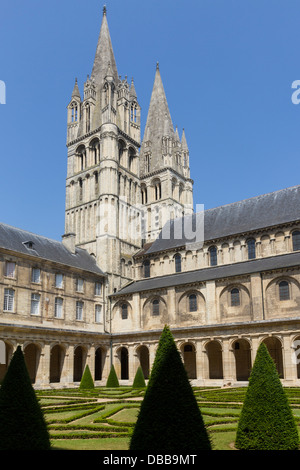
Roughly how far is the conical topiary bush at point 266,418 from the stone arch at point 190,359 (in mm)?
28983

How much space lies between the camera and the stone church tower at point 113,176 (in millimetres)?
49312

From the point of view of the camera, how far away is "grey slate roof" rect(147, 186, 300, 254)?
40.3 meters

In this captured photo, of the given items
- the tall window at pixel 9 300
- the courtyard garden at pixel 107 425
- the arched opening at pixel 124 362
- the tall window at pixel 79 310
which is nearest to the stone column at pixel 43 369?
the tall window at pixel 9 300

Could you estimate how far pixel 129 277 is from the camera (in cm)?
4906

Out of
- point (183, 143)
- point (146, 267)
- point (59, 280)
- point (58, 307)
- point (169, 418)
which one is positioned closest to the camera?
point (169, 418)

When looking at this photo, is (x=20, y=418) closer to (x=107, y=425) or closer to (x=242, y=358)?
(x=107, y=425)

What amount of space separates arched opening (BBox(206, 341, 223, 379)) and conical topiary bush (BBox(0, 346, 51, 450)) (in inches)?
1223

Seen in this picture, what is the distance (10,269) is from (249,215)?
887 inches

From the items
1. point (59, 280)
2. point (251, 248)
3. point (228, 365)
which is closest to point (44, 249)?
point (59, 280)

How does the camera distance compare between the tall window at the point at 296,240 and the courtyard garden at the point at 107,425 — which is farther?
the tall window at the point at 296,240

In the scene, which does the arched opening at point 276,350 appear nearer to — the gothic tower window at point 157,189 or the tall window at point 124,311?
the tall window at point 124,311

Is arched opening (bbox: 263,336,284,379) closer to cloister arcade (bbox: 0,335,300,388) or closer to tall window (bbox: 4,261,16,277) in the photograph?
cloister arcade (bbox: 0,335,300,388)

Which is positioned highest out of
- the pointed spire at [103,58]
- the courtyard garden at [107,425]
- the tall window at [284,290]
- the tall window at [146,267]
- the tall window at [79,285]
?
the pointed spire at [103,58]

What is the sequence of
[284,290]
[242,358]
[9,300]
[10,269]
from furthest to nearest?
[242,358] < [10,269] < [9,300] < [284,290]
